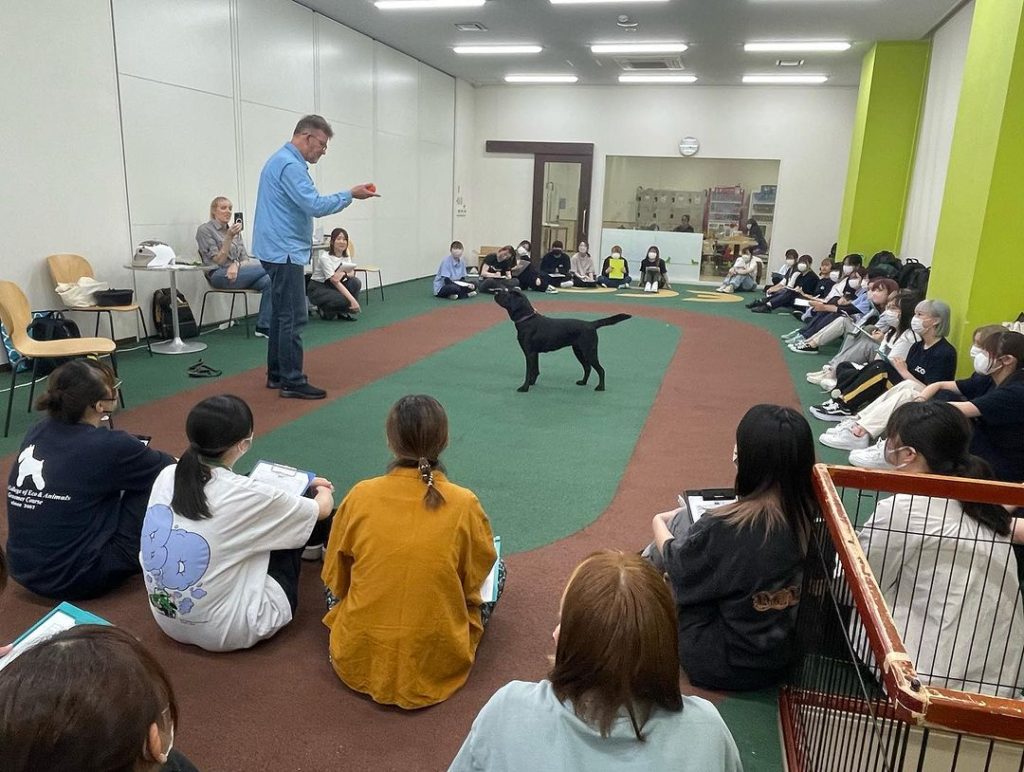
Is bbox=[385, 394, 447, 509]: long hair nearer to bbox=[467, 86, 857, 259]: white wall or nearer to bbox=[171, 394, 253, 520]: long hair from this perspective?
bbox=[171, 394, 253, 520]: long hair

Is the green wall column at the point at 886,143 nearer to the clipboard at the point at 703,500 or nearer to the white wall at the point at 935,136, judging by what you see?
the white wall at the point at 935,136

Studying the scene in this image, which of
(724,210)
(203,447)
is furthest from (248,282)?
(724,210)

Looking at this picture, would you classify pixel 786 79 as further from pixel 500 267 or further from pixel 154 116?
pixel 154 116

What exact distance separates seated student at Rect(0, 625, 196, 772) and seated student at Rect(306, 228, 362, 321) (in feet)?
26.8

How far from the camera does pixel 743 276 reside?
13727 mm

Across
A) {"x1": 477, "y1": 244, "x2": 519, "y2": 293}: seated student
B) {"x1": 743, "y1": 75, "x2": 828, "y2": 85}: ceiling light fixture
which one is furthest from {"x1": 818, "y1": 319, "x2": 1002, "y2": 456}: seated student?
{"x1": 743, "y1": 75, "x2": 828, "y2": 85}: ceiling light fixture

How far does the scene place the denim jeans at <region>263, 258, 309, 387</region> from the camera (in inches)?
220

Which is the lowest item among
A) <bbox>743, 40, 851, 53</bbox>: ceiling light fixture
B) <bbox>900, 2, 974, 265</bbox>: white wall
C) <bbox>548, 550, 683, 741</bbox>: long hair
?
<bbox>548, 550, 683, 741</bbox>: long hair

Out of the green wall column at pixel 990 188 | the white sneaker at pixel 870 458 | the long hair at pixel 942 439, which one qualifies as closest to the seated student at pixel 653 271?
the green wall column at pixel 990 188

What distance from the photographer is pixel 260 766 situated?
2094 mm

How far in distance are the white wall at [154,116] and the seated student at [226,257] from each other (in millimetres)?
346

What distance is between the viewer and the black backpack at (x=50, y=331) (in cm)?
593

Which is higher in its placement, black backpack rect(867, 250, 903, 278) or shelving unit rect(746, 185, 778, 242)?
shelving unit rect(746, 185, 778, 242)

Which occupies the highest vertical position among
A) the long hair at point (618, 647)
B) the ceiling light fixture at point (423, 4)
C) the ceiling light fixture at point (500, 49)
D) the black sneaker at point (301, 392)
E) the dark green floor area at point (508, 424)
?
the ceiling light fixture at point (500, 49)
